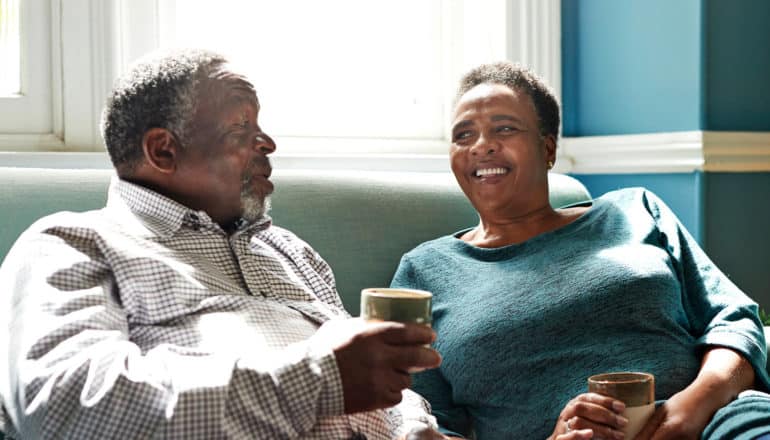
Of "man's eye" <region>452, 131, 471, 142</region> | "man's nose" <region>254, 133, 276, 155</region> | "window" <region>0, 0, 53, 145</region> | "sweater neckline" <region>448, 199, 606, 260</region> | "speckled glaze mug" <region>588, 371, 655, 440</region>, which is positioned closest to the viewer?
"speckled glaze mug" <region>588, 371, 655, 440</region>

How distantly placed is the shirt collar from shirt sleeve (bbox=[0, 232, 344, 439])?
0.26m

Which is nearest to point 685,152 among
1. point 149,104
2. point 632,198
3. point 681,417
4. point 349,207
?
point 632,198

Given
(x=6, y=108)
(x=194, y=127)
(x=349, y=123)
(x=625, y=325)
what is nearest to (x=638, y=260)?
(x=625, y=325)

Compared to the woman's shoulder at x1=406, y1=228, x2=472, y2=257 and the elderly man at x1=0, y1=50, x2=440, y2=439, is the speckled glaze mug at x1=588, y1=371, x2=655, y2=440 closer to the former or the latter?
the elderly man at x1=0, y1=50, x2=440, y2=439

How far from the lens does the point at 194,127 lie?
59.9 inches

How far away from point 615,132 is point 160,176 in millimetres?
1641

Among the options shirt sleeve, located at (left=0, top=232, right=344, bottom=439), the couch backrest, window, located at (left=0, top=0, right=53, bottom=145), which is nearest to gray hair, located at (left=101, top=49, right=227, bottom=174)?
the couch backrest

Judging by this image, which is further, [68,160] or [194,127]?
[68,160]

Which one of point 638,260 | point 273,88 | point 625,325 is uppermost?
point 273,88

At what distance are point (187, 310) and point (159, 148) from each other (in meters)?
0.31

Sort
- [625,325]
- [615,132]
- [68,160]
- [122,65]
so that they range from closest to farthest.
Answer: [625,325]
[68,160]
[122,65]
[615,132]

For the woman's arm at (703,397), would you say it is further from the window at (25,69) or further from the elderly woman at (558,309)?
the window at (25,69)

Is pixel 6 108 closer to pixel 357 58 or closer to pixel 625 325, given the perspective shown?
pixel 357 58

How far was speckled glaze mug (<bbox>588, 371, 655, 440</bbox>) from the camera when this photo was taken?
4.28ft
